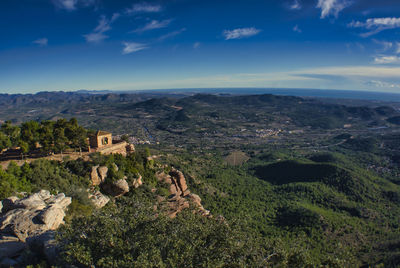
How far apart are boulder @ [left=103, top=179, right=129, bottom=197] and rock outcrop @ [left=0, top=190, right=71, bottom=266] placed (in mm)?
9039

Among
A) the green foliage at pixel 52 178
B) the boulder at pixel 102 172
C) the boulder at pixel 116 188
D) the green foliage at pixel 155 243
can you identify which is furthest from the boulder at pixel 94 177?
the green foliage at pixel 155 243

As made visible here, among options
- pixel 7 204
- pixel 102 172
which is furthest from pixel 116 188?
pixel 7 204

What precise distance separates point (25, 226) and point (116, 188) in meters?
13.1

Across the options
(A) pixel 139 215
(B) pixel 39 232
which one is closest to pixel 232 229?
(A) pixel 139 215

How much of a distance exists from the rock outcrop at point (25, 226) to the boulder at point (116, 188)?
9.04m

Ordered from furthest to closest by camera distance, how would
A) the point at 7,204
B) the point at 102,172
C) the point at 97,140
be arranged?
the point at 97,140, the point at 102,172, the point at 7,204

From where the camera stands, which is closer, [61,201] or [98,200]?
[61,201]

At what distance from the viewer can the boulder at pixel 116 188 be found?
1089 inches

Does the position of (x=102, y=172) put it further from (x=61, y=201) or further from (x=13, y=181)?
(x=61, y=201)

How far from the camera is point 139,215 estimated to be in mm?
12602

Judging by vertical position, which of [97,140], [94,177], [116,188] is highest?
[97,140]

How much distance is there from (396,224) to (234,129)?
136 metres

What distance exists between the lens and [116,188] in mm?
27672

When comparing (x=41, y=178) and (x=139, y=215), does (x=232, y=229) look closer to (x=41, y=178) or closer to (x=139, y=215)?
(x=139, y=215)
